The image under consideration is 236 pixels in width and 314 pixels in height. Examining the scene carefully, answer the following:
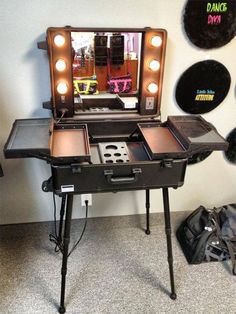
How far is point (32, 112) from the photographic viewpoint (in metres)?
1.44

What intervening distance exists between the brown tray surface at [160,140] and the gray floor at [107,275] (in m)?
0.76

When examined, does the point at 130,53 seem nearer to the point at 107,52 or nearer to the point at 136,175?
the point at 107,52

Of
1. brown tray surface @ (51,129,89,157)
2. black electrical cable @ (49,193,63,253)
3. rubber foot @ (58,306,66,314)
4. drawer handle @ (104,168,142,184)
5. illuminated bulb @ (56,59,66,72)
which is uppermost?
illuminated bulb @ (56,59,66,72)

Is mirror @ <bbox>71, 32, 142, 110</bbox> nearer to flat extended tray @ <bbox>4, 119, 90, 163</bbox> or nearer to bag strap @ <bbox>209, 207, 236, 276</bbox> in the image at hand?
flat extended tray @ <bbox>4, 119, 90, 163</bbox>

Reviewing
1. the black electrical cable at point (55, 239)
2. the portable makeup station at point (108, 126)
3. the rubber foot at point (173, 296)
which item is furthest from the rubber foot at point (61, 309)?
the rubber foot at point (173, 296)

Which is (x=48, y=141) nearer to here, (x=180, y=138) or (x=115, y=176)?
(x=115, y=176)

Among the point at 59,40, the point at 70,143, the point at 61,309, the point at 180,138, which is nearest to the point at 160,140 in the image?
the point at 180,138

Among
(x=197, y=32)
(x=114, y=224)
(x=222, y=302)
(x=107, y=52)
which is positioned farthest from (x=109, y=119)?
(x=222, y=302)

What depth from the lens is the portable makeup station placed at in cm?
108

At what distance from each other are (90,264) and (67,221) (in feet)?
1.79

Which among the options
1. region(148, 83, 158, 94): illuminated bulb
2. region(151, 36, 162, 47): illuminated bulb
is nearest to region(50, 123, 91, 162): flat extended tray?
region(148, 83, 158, 94): illuminated bulb

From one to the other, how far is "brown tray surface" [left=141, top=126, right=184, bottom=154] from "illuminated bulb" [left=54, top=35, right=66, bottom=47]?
498 millimetres

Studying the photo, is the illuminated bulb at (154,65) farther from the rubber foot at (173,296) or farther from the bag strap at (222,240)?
the rubber foot at (173,296)

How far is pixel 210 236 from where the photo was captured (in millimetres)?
1567
